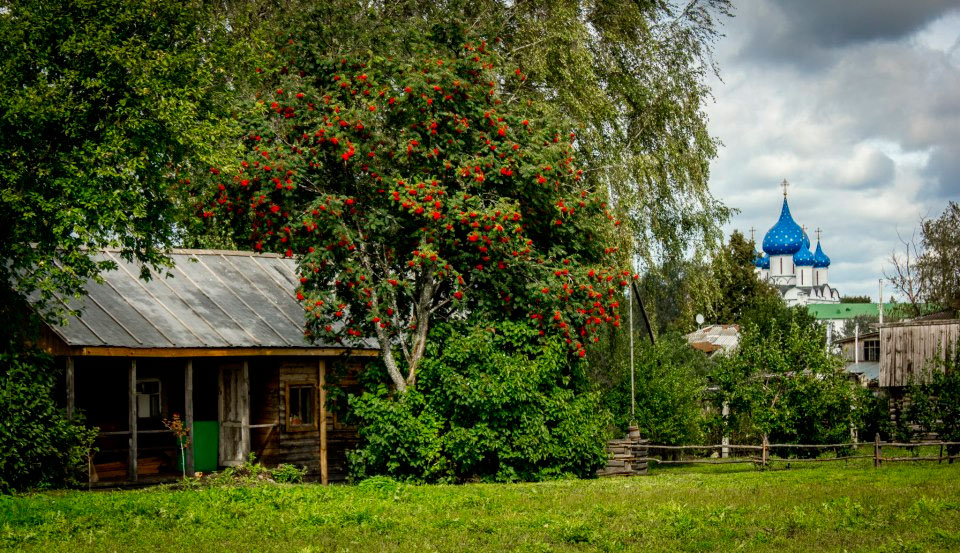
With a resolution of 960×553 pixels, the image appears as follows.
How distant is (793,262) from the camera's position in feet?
538

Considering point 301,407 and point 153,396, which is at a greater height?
point 153,396

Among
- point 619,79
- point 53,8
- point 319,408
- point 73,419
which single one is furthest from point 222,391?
point 619,79

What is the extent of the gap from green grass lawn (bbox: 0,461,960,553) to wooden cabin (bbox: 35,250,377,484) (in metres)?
4.85

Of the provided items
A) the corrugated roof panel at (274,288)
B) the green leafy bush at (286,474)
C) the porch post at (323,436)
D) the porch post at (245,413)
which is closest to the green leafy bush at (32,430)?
the green leafy bush at (286,474)

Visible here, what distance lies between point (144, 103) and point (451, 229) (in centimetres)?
613

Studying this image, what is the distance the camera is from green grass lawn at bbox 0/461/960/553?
12.8m

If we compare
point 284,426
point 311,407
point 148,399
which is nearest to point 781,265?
point 311,407

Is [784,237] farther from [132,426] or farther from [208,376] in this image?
[132,426]

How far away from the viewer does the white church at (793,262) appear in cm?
15688

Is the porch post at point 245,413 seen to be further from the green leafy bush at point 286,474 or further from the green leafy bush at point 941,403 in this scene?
the green leafy bush at point 941,403

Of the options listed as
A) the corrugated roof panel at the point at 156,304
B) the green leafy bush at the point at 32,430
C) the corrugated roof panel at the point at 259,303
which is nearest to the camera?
the green leafy bush at the point at 32,430

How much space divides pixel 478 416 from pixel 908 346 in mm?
28427

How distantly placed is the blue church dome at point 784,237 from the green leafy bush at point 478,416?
14041 cm

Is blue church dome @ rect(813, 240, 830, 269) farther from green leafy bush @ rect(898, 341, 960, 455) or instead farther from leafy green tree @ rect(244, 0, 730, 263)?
leafy green tree @ rect(244, 0, 730, 263)
